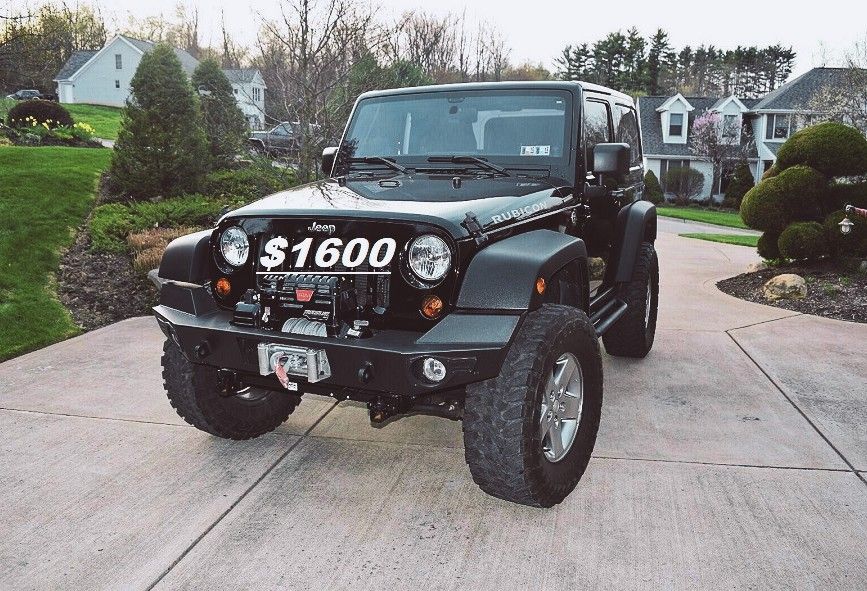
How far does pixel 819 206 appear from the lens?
1014cm

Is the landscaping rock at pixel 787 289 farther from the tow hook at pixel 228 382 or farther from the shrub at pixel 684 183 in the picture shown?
the shrub at pixel 684 183

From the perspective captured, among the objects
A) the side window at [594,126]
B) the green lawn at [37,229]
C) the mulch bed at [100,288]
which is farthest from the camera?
the mulch bed at [100,288]

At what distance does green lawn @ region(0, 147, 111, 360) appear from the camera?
690 centimetres

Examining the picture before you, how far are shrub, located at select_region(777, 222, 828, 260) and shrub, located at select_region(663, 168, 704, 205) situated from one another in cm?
3354

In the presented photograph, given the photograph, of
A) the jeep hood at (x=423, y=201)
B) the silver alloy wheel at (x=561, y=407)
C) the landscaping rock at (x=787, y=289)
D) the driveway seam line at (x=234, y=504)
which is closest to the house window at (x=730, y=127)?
the landscaping rock at (x=787, y=289)

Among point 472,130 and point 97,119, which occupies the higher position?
point 97,119

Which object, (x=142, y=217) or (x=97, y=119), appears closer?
(x=142, y=217)

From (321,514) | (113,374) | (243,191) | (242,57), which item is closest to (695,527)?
(321,514)

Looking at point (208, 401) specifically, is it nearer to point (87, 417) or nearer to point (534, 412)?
point (87, 417)

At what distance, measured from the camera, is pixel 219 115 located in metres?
16.7

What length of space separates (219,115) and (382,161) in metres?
13.1

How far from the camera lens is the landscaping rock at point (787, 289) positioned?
889 centimetres

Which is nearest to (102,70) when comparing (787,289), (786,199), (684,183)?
(684,183)

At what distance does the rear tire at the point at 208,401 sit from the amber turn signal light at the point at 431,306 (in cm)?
112
